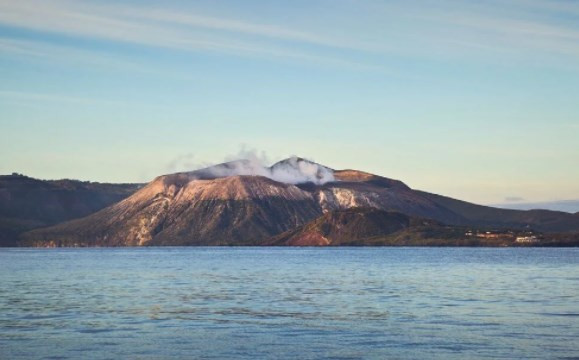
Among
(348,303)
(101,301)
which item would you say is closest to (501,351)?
(348,303)

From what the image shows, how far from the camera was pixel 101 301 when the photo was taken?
3580 inches

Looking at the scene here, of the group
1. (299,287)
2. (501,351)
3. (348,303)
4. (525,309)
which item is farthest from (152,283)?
(501,351)

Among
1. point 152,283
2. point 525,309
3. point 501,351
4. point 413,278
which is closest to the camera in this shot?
point 501,351

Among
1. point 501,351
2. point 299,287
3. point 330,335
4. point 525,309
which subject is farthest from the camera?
point 299,287

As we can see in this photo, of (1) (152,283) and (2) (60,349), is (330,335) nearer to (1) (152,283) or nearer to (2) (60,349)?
(2) (60,349)

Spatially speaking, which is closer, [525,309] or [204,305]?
[525,309]

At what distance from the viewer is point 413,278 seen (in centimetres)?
13075

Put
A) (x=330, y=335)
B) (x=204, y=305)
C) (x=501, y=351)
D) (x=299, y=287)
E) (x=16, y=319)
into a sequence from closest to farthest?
(x=501, y=351), (x=330, y=335), (x=16, y=319), (x=204, y=305), (x=299, y=287)

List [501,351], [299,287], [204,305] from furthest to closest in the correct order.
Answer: [299,287]
[204,305]
[501,351]

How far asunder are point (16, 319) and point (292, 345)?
88.3 ft

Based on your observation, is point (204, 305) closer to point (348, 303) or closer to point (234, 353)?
point (348, 303)

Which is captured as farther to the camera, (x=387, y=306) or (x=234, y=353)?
(x=387, y=306)

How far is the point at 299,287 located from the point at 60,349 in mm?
57165

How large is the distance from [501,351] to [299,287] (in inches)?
2279
